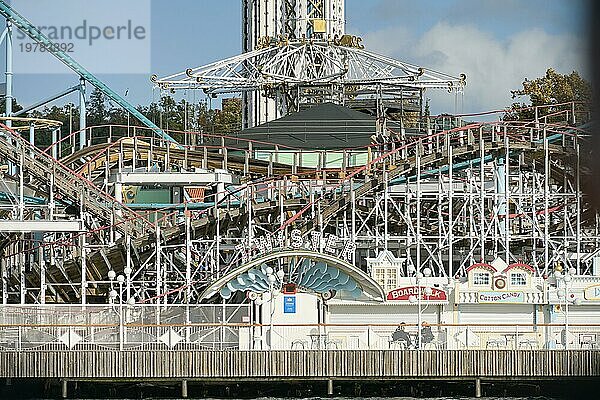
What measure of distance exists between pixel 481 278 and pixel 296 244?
4009 mm

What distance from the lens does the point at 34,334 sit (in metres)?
20.1

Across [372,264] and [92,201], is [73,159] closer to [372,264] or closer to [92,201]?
[92,201]

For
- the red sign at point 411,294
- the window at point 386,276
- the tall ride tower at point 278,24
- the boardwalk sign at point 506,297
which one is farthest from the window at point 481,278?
the tall ride tower at point 278,24

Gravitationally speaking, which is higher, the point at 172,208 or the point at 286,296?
the point at 172,208

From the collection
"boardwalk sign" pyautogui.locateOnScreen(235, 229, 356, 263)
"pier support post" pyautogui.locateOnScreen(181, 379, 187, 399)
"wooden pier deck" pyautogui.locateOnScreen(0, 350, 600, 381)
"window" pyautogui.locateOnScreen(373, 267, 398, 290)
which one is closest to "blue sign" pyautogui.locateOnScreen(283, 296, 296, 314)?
"wooden pier deck" pyautogui.locateOnScreen(0, 350, 600, 381)

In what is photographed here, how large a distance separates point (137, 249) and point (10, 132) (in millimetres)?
3794

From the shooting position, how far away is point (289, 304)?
2120cm

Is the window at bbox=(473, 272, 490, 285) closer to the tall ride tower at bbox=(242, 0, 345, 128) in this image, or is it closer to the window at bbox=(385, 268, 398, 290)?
the window at bbox=(385, 268, 398, 290)

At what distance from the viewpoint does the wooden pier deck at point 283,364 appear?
19.7 metres

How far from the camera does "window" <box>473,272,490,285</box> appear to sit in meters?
21.9

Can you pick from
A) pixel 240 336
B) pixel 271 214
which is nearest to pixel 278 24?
pixel 271 214

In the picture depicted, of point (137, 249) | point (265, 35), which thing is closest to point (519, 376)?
point (137, 249)

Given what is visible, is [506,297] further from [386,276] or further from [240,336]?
[240,336]

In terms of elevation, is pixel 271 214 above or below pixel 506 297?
above
